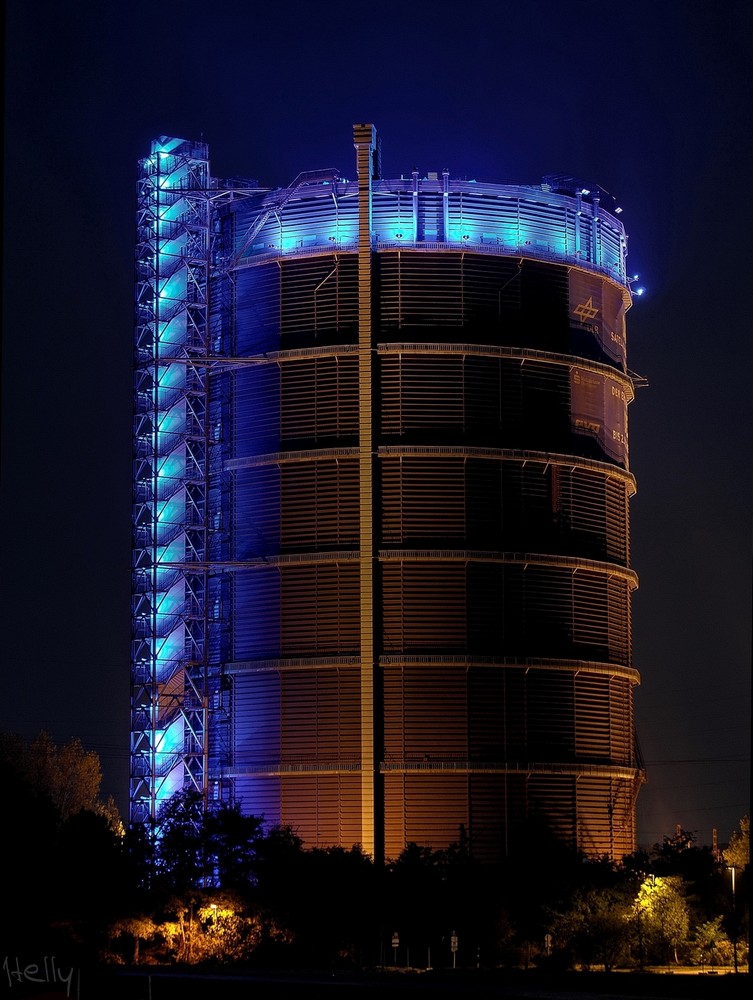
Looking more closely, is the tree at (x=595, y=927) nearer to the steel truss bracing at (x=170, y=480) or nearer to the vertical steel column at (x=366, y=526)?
the vertical steel column at (x=366, y=526)

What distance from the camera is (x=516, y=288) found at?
179ft

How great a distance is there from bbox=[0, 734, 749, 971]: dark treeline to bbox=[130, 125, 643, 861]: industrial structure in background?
11.1 ft

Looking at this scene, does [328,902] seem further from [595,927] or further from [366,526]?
[366,526]

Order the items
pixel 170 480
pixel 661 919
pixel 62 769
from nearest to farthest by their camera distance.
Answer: pixel 661 919, pixel 170 480, pixel 62 769

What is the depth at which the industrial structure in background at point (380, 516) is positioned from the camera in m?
51.3

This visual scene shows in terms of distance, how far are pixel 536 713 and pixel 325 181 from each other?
19024 millimetres

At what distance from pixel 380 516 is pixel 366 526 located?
29.8 inches

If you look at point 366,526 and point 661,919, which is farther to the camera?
point 366,526

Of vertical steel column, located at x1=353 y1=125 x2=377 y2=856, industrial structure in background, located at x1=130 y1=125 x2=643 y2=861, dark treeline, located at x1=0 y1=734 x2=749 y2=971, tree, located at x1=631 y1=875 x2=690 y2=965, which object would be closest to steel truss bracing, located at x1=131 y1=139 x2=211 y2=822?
industrial structure in background, located at x1=130 y1=125 x2=643 y2=861

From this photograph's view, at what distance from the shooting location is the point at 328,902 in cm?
4466

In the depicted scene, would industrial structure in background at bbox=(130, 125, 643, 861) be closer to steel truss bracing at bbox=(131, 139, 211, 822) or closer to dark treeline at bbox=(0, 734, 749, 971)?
steel truss bracing at bbox=(131, 139, 211, 822)

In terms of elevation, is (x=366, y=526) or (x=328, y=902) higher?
(x=366, y=526)

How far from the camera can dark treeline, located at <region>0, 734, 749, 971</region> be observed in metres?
44.1

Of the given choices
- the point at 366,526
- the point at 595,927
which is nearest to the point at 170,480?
the point at 366,526
